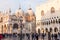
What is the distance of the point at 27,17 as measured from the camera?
5072 centimetres

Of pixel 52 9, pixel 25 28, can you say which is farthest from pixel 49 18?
pixel 25 28

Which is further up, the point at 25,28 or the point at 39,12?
the point at 39,12

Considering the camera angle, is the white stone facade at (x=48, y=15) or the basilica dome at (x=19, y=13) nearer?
the white stone facade at (x=48, y=15)

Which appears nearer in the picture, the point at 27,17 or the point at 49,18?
the point at 49,18

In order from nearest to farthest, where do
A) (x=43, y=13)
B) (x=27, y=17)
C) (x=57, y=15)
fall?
(x=57, y=15)
(x=43, y=13)
(x=27, y=17)

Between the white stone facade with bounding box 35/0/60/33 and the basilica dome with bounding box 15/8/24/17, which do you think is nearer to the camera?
the white stone facade with bounding box 35/0/60/33

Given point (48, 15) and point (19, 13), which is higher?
point (19, 13)

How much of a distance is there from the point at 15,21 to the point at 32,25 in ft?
12.9

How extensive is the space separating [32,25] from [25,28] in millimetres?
1822

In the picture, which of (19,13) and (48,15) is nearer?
(48,15)

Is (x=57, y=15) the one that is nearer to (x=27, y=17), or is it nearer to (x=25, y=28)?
(x=25, y=28)

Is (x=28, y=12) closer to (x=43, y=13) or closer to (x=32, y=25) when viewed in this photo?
(x=32, y=25)

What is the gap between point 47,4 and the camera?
39.4 meters

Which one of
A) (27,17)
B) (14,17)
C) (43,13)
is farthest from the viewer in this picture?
(27,17)
